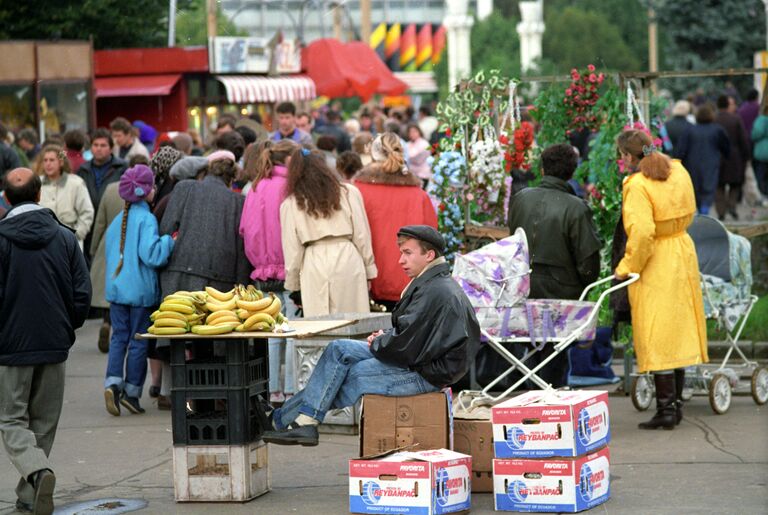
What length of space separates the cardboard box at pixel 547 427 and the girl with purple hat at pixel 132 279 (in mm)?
3853

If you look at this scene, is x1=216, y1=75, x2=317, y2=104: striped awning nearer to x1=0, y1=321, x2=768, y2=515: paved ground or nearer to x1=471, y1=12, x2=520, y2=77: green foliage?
x1=0, y1=321, x2=768, y2=515: paved ground

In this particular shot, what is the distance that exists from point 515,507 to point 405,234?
154 cm

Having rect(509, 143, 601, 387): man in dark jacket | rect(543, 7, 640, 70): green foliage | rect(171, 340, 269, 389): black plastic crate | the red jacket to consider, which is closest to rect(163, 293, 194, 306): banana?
rect(171, 340, 269, 389): black plastic crate

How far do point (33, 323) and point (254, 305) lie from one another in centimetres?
117

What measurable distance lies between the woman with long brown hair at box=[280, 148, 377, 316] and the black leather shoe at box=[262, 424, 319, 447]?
111 inches

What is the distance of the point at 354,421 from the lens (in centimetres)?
1022

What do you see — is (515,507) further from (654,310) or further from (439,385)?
(654,310)

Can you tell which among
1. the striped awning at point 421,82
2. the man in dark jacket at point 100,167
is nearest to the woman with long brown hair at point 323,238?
the man in dark jacket at point 100,167

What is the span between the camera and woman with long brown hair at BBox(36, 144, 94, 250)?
14.2 metres

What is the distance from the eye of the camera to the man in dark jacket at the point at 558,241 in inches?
411

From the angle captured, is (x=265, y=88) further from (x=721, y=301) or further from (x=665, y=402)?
(x=665, y=402)

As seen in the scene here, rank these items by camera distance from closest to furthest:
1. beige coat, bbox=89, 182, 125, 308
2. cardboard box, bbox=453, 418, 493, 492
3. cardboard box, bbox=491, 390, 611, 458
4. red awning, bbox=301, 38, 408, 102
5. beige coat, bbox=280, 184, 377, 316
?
cardboard box, bbox=491, 390, 611, 458 < cardboard box, bbox=453, 418, 493, 492 < beige coat, bbox=280, 184, 377, 316 < beige coat, bbox=89, 182, 125, 308 < red awning, bbox=301, 38, 408, 102

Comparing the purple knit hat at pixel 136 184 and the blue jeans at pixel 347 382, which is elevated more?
the purple knit hat at pixel 136 184

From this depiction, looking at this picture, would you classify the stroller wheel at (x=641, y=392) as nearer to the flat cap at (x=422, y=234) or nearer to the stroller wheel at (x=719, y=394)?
the stroller wheel at (x=719, y=394)
